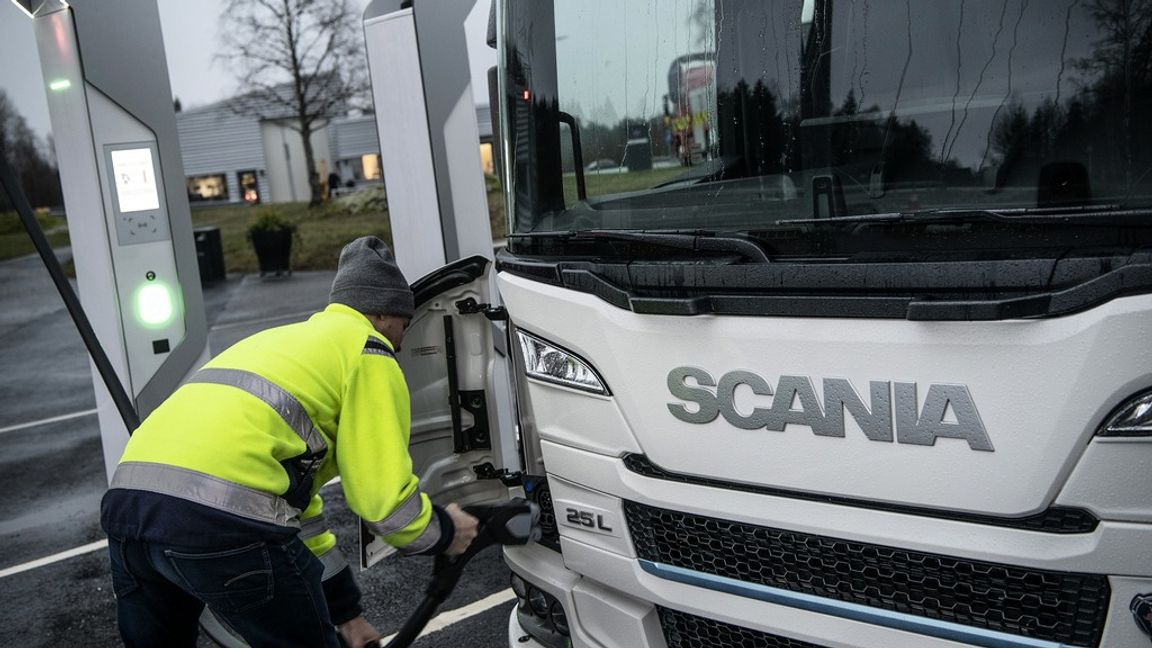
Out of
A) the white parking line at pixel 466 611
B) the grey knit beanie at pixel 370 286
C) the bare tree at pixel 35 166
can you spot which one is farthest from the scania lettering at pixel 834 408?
the bare tree at pixel 35 166

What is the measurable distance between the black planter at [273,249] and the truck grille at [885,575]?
16.2 m

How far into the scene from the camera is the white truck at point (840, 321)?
1954mm

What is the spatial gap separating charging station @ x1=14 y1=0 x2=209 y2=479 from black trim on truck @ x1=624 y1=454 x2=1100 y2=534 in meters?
3.11

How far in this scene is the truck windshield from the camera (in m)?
2.09

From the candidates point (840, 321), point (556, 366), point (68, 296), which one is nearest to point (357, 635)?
point (556, 366)

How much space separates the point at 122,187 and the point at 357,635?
8.82ft

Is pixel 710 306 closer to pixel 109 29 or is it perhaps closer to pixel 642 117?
pixel 642 117

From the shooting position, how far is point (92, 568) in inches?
199

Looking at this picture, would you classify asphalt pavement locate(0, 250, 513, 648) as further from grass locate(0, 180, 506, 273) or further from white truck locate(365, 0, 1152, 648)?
grass locate(0, 180, 506, 273)

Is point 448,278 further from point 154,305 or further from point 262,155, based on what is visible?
point 262,155

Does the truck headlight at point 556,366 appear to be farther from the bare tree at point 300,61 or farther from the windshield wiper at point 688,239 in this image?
the bare tree at point 300,61

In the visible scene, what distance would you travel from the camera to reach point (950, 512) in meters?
2.09

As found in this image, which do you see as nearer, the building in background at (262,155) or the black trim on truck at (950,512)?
the black trim on truck at (950,512)

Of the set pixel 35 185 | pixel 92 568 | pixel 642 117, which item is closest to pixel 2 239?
pixel 35 185
